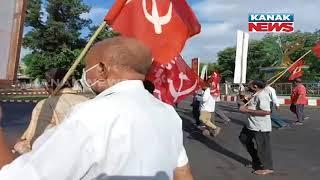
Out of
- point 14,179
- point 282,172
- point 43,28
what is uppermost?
point 43,28

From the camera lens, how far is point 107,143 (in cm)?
183

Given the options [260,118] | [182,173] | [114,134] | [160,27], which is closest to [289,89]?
[260,118]

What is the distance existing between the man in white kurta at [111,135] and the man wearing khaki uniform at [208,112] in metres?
11.4

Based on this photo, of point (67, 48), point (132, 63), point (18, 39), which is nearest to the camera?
point (132, 63)

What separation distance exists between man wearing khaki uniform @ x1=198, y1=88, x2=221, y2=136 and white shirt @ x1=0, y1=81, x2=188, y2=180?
11498 mm

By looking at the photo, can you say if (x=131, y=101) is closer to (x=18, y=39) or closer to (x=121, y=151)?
(x=121, y=151)

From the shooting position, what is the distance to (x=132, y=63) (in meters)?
2.10

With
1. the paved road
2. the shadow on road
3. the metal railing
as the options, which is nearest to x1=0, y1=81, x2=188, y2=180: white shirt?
the paved road

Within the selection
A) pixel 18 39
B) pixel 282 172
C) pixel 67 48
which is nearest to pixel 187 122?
pixel 282 172

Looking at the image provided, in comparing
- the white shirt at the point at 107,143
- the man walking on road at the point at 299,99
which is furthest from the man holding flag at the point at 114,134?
the man walking on road at the point at 299,99

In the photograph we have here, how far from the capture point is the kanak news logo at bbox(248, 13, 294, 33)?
41.9 m

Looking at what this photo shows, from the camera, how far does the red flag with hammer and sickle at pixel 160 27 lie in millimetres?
4941

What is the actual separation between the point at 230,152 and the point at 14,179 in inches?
375

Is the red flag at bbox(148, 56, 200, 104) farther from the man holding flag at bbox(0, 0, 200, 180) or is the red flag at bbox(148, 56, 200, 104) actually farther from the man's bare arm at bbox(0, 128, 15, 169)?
the man's bare arm at bbox(0, 128, 15, 169)
